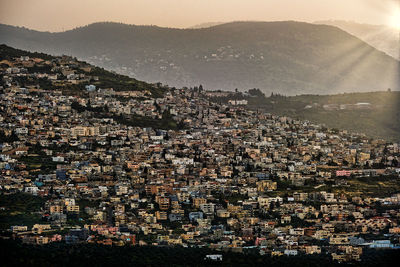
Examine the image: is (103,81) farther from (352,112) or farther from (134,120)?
(352,112)

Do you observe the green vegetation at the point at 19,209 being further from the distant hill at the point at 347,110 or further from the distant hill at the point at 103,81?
the distant hill at the point at 347,110

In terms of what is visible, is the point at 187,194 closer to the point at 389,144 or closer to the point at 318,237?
the point at 318,237

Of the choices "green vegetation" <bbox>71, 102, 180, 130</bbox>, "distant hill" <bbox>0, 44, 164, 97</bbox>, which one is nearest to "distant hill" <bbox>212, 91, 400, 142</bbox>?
"distant hill" <bbox>0, 44, 164, 97</bbox>

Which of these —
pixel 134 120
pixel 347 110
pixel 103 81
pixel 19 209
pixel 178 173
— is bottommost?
pixel 19 209

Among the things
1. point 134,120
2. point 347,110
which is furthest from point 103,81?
point 347,110

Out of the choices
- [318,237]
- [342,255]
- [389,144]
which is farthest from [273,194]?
[389,144]

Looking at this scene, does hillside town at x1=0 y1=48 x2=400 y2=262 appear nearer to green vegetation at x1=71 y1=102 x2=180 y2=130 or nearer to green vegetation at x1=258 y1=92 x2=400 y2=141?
green vegetation at x1=71 y1=102 x2=180 y2=130

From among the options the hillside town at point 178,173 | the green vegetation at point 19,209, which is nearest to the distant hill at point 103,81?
the hillside town at point 178,173
